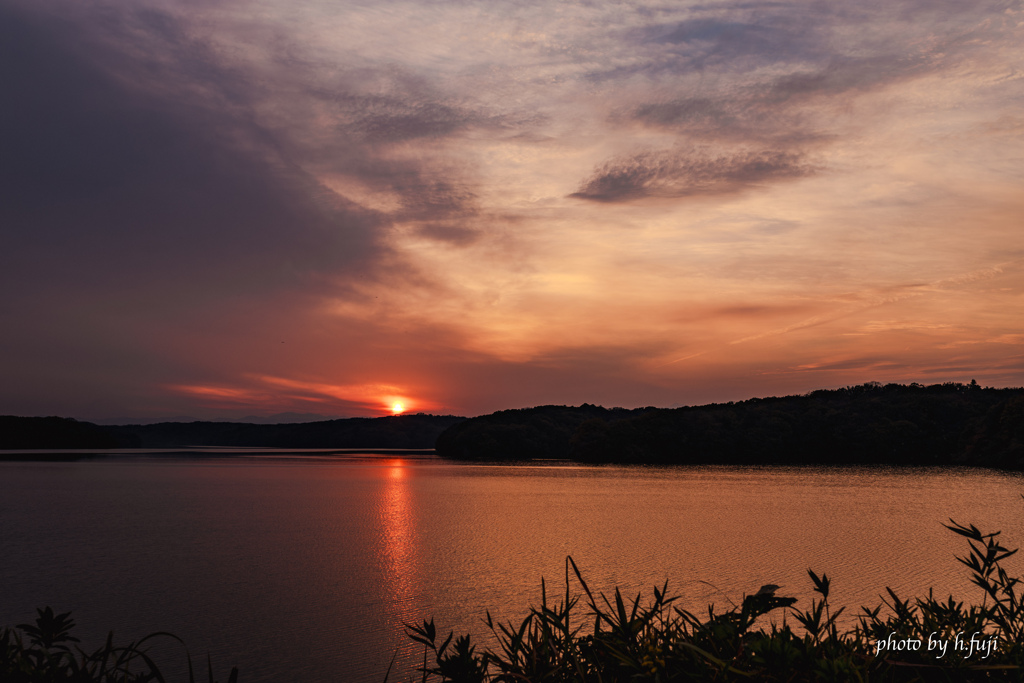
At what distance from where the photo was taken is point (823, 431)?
429 feet

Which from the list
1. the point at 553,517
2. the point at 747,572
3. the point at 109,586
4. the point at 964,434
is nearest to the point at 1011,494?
the point at 553,517

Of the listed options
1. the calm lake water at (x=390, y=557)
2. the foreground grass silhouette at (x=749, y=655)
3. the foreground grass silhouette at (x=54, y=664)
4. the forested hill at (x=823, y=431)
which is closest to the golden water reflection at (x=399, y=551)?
the calm lake water at (x=390, y=557)

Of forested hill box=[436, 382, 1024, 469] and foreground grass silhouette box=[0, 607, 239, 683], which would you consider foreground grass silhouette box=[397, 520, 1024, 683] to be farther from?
forested hill box=[436, 382, 1024, 469]

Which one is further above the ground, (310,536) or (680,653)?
(680,653)

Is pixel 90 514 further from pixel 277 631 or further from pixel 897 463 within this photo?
pixel 897 463

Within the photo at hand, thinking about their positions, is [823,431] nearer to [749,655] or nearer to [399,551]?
[399,551]

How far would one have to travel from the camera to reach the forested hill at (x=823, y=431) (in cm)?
11719

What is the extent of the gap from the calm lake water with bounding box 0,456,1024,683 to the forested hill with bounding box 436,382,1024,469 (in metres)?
74.0

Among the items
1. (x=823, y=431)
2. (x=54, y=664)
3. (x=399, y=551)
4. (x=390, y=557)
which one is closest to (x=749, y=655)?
(x=54, y=664)

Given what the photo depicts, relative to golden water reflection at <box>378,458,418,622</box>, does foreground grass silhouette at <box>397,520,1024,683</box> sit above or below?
above

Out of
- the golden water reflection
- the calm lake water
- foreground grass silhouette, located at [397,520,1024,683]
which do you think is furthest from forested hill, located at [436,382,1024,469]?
foreground grass silhouette, located at [397,520,1024,683]

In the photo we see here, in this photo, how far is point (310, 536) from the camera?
101ft

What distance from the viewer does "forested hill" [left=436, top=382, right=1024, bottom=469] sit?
A: 117188 millimetres

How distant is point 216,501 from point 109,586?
95.3ft
